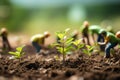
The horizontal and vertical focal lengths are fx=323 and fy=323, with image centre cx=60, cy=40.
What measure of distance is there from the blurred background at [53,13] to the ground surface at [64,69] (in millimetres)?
10977

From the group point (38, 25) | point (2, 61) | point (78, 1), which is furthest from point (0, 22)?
point (2, 61)

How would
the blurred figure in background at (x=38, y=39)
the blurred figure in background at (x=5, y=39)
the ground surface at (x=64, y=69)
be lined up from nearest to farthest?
the ground surface at (x=64, y=69) < the blurred figure in background at (x=38, y=39) < the blurred figure in background at (x=5, y=39)

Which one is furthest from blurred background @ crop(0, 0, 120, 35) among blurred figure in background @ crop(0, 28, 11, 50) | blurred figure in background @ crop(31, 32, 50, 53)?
blurred figure in background @ crop(31, 32, 50, 53)

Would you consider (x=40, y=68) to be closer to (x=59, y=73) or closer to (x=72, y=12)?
(x=59, y=73)

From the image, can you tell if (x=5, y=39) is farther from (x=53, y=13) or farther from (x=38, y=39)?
(x=53, y=13)

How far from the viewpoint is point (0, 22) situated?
58.8 ft

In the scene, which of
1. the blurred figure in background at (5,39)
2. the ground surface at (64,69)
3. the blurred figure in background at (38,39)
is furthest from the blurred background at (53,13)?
the ground surface at (64,69)

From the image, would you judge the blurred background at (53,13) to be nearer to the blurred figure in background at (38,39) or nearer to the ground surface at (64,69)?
the blurred figure in background at (38,39)

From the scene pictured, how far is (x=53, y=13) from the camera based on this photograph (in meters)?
19.5

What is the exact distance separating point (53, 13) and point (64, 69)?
14809mm

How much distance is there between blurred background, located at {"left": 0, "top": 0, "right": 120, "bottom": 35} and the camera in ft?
57.3

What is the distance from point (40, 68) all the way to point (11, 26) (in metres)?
13.2

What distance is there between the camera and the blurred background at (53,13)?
17453 millimetres

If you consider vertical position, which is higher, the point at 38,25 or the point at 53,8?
the point at 53,8
